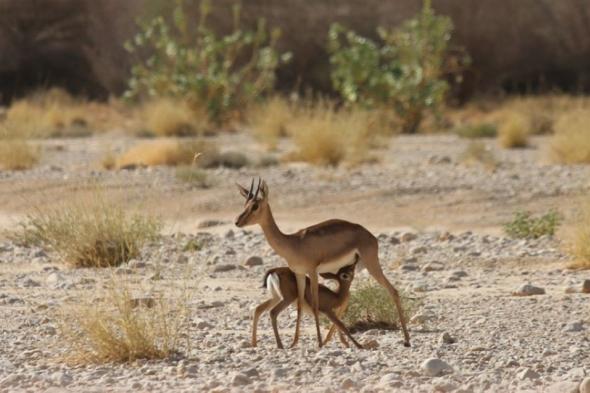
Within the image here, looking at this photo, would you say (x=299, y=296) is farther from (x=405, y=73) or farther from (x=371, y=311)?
(x=405, y=73)

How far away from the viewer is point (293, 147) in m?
26.6

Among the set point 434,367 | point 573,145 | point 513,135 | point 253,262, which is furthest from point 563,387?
point 513,135

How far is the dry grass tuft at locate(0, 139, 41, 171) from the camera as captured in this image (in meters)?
21.9

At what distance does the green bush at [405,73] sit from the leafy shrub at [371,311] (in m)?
19.9

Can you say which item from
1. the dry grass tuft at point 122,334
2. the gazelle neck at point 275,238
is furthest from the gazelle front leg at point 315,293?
the dry grass tuft at point 122,334

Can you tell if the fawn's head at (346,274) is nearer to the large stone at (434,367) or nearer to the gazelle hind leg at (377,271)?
the gazelle hind leg at (377,271)

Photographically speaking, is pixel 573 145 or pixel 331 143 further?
pixel 331 143

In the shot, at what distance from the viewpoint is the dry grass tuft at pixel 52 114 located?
30.0 m

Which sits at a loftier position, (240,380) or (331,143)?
(240,380)

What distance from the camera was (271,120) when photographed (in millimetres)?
28984

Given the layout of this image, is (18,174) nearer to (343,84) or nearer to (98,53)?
(343,84)

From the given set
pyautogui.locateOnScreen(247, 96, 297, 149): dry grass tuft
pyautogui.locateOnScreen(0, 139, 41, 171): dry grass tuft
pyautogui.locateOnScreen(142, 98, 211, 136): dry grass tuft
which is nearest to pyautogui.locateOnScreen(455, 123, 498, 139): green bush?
pyautogui.locateOnScreen(247, 96, 297, 149): dry grass tuft

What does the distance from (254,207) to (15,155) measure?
14.1 meters

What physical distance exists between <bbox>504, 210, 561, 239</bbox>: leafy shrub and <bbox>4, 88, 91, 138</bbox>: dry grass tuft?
1311cm
